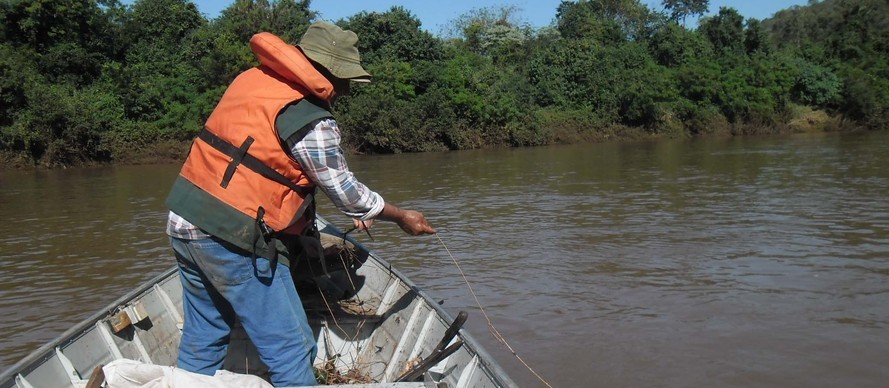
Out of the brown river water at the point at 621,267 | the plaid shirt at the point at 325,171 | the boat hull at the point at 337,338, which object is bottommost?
the brown river water at the point at 621,267

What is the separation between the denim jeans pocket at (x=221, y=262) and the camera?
282cm

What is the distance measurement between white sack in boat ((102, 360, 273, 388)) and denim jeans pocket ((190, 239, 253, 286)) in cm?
37

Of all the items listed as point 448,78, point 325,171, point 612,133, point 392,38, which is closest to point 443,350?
point 325,171

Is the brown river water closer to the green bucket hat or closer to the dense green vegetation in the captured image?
the green bucket hat

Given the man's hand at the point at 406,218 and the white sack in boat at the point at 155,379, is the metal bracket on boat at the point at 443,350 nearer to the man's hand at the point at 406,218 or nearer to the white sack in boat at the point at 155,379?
the man's hand at the point at 406,218

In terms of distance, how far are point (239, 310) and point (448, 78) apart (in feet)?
96.0

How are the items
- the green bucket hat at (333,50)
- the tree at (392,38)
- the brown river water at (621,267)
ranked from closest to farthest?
the green bucket hat at (333,50) → the brown river water at (621,267) → the tree at (392,38)

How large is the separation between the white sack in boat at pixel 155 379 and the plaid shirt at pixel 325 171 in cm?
49

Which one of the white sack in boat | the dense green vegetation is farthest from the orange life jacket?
the dense green vegetation

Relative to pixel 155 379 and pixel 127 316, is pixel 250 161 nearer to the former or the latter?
pixel 155 379

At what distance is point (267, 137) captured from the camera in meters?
2.76

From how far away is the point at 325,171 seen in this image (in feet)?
9.14

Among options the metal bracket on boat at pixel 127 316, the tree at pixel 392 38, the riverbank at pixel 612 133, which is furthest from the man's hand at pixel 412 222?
the tree at pixel 392 38

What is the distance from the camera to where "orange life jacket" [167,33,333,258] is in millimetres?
2768
